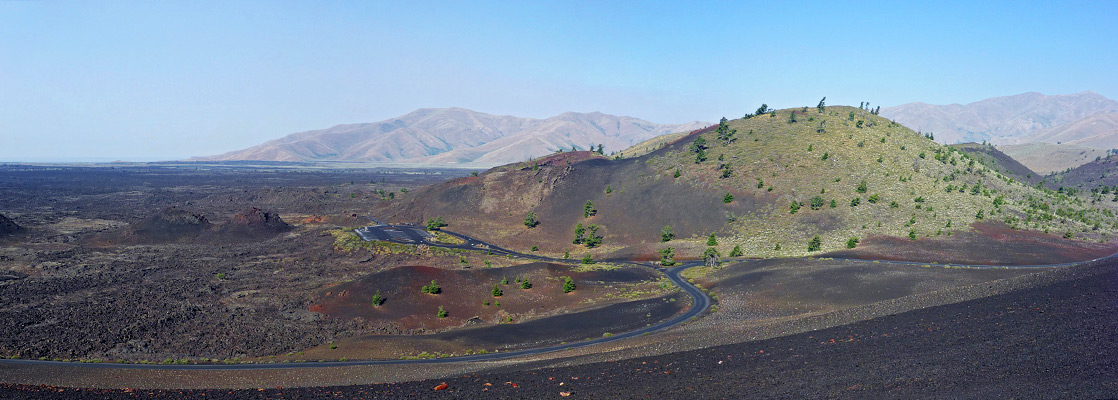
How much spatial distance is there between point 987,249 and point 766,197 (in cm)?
2931

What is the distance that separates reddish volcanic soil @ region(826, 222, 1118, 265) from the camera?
192 feet

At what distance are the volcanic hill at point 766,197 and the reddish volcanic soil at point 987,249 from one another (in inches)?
102

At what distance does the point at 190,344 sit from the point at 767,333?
126ft

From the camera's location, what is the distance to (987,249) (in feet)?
202

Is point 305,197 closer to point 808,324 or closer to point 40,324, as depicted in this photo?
point 40,324

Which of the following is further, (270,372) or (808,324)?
(808,324)

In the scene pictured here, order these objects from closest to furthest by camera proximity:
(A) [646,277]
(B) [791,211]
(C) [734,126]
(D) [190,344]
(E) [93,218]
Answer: (D) [190,344]
(A) [646,277]
(B) [791,211]
(E) [93,218]
(C) [734,126]

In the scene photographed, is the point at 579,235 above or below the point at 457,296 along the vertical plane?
above

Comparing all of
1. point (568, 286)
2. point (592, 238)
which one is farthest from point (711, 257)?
point (592, 238)

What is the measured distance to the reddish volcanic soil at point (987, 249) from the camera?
2298 inches

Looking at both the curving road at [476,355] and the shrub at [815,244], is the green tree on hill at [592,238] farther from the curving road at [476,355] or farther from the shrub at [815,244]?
the shrub at [815,244]

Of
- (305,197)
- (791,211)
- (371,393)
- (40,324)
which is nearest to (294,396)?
(371,393)

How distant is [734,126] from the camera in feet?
388

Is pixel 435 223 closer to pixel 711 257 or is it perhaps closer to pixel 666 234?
pixel 666 234
